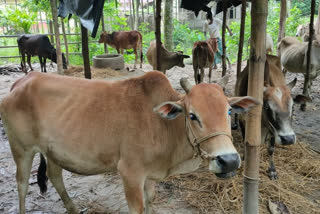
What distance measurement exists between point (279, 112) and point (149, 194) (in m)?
1.86

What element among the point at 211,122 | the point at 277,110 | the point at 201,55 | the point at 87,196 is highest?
the point at 211,122

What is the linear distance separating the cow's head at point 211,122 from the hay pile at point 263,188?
1.52 meters

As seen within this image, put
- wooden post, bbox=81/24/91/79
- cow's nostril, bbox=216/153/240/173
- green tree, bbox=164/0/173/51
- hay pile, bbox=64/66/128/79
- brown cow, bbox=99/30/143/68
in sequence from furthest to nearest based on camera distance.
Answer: brown cow, bbox=99/30/143/68 < green tree, bbox=164/0/173/51 < hay pile, bbox=64/66/128/79 < wooden post, bbox=81/24/91/79 < cow's nostril, bbox=216/153/240/173

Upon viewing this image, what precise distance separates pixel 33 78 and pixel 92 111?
79cm

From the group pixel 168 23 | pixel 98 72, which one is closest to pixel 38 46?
pixel 98 72

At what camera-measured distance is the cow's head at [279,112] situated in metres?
3.32

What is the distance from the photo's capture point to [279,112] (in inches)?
134

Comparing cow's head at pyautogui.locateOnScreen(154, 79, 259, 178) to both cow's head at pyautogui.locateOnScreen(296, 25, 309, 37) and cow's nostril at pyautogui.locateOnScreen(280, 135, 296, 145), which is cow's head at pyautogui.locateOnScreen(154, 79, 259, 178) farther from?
cow's head at pyautogui.locateOnScreen(296, 25, 309, 37)

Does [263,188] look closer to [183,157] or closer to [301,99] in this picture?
[301,99]

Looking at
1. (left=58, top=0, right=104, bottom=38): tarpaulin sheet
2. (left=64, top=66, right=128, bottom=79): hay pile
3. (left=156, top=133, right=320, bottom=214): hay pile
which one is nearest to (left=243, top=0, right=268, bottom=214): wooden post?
(left=156, top=133, right=320, bottom=214): hay pile

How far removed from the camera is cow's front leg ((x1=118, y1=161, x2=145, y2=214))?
241cm

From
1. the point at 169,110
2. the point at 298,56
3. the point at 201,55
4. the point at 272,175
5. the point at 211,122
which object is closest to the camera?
the point at 211,122

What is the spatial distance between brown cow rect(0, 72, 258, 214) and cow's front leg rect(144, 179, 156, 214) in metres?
0.01

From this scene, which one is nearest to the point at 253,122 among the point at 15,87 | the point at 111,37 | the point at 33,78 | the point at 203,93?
the point at 203,93
